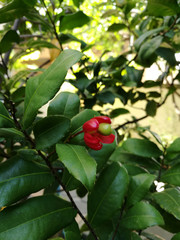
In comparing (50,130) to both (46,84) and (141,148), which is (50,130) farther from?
(141,148)

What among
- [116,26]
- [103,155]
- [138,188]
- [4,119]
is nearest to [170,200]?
[138,188]

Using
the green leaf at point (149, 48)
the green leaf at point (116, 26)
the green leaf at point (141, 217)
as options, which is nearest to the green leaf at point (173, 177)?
the green leaf at point (141, 217)

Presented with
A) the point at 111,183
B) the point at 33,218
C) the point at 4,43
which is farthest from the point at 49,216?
the point at 4,43

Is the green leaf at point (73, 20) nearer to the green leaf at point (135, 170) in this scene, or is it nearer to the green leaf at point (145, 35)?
the green leaf at point (145, 35)

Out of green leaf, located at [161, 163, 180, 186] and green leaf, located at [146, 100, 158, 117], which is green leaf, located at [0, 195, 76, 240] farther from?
green leaf, located at [146, 100, 158, 117]

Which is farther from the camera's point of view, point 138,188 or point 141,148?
point 141,148

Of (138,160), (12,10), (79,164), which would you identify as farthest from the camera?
(138,160)
